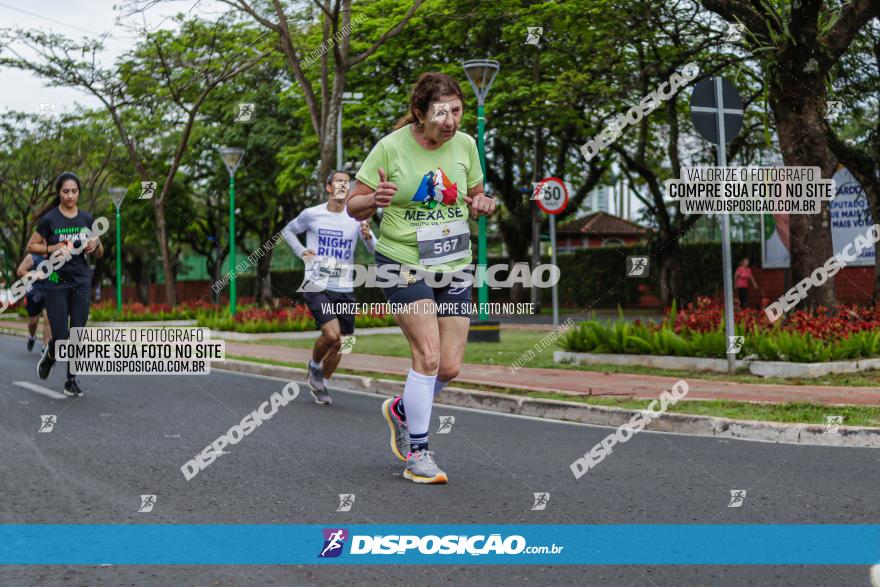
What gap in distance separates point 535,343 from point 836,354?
21.1 feet

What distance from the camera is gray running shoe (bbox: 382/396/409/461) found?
580 centimetres

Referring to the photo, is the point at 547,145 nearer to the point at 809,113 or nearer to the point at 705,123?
the point at 809,113

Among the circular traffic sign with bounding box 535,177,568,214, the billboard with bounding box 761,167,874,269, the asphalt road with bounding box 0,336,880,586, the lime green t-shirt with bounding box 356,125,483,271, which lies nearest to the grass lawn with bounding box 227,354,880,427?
the asphalt road with bounding box 0,336,880,586

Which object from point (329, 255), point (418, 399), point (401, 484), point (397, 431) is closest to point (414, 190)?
point (418, 399)

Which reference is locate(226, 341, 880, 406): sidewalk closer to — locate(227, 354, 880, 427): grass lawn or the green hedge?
locate(227, 354, 880, 427): grass lawn

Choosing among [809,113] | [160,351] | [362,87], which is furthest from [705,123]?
[362,87]

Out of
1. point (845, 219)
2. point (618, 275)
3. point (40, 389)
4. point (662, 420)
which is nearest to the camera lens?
point (662, 420)

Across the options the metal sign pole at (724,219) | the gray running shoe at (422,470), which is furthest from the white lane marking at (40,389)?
the metal sign pole at (724,219)

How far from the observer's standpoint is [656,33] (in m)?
25.1

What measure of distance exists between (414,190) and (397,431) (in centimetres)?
144

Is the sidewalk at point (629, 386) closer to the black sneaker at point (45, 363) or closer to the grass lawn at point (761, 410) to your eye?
the grass lawn at point (761, 410)

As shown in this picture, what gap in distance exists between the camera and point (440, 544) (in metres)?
4.25

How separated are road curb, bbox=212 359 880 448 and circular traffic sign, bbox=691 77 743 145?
3668mm

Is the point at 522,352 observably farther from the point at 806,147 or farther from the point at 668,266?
the point at 668,266
